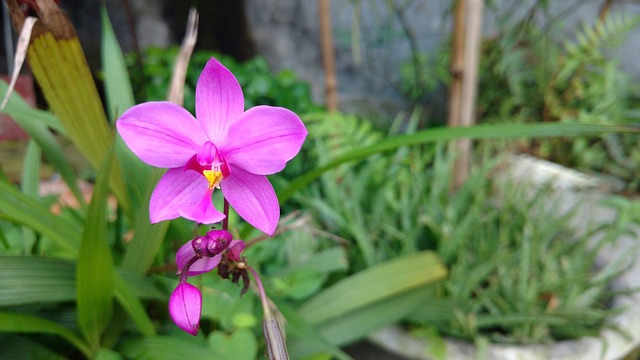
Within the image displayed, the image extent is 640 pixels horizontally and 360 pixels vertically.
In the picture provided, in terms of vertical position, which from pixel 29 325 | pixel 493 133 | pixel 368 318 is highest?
pixel 493 133

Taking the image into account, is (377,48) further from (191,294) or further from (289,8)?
(191,294)

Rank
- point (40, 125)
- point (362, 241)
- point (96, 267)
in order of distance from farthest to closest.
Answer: point (362, 241) → point (40, 125) → point (96, 267)

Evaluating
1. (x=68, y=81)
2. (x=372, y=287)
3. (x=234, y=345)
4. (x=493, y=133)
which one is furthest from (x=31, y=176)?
(x=493, y=133)

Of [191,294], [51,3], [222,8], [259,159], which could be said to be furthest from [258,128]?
[222,8]

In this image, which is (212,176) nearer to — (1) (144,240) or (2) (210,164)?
(2) (210,164)

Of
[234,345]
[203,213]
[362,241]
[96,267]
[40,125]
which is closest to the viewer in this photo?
[203,213]

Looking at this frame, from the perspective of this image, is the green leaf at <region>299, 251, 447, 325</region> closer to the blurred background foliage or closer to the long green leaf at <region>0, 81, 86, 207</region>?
the blurred background foliage

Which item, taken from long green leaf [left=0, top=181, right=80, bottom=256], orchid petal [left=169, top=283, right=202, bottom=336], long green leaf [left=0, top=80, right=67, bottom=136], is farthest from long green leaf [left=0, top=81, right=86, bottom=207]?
orchid petal [left=169, top=283, right=202, bottom=336]
